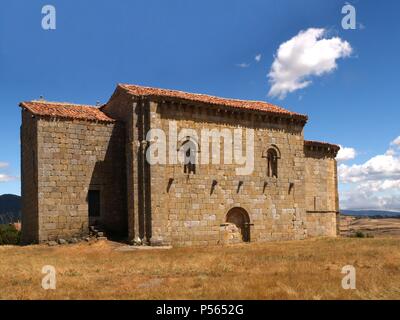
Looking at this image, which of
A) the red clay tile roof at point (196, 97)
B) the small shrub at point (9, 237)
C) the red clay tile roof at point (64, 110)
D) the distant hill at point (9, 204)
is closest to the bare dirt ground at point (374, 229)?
the red clay tile roof at point (196, 97)

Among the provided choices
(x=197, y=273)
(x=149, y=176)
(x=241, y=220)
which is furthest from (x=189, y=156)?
(x=197, y=273)

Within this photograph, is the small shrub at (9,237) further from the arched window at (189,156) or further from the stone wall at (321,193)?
the stone wall at (321,193)

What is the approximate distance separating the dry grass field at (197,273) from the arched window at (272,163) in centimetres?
797

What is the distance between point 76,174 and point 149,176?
401 centimetres

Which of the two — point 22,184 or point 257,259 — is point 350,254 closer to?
point 257,259

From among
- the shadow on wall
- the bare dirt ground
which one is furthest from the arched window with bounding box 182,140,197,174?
the bare dirt ground

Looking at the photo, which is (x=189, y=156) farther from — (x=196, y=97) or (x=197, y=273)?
(x=197, y=273)

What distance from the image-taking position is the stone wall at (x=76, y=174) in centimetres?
2184

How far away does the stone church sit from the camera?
72.0 ft

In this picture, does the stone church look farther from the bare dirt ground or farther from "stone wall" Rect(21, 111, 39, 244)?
the bare dirt ground

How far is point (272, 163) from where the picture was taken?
2680 cm

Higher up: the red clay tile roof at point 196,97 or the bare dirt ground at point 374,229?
the red clay tile roof at point 196,97

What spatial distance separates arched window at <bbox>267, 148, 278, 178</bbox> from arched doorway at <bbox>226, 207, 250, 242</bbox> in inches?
124

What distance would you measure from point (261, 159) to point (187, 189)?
5.46 metres
